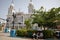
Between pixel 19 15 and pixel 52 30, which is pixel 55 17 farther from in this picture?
pixel 19 15

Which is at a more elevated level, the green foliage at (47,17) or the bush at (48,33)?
the green foliage at (47,17)

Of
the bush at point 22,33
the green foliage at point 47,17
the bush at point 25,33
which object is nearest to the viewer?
the green foliage at point 47,17

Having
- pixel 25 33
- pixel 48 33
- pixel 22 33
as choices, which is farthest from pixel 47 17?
pixel 22 33

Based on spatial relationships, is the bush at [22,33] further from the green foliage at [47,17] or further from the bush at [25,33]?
the green foliage at [47,17]

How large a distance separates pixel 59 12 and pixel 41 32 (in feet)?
5.00

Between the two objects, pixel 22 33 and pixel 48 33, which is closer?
pixel 48 33

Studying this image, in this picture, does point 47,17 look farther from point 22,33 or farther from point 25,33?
point 22,33

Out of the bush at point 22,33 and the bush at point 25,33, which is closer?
the bush at point 25,33

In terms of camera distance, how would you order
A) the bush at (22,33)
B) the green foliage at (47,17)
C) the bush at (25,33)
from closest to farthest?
the green foliage at (47,17), the bush at (25,33), the bush at (22,33)

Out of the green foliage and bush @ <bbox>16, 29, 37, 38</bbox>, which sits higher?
the green foliage

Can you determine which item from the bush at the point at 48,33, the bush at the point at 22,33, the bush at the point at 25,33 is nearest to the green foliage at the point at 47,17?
the bush at the point at 48,33

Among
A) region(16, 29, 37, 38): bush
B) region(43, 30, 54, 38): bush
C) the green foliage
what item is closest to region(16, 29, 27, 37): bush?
region(16, 29, 37, 38): bush

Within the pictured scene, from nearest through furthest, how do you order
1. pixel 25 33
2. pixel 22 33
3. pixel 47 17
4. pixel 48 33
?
1. pixel 48 33
2. pixel 47 17
3. pixel 25 33
4. pixel 22 33

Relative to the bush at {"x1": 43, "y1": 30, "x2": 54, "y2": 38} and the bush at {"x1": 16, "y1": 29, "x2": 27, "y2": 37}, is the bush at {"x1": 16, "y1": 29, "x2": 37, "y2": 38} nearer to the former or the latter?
the bush at {"x1": 16, "y1": 29, "x2": 27, "y2": 37}
